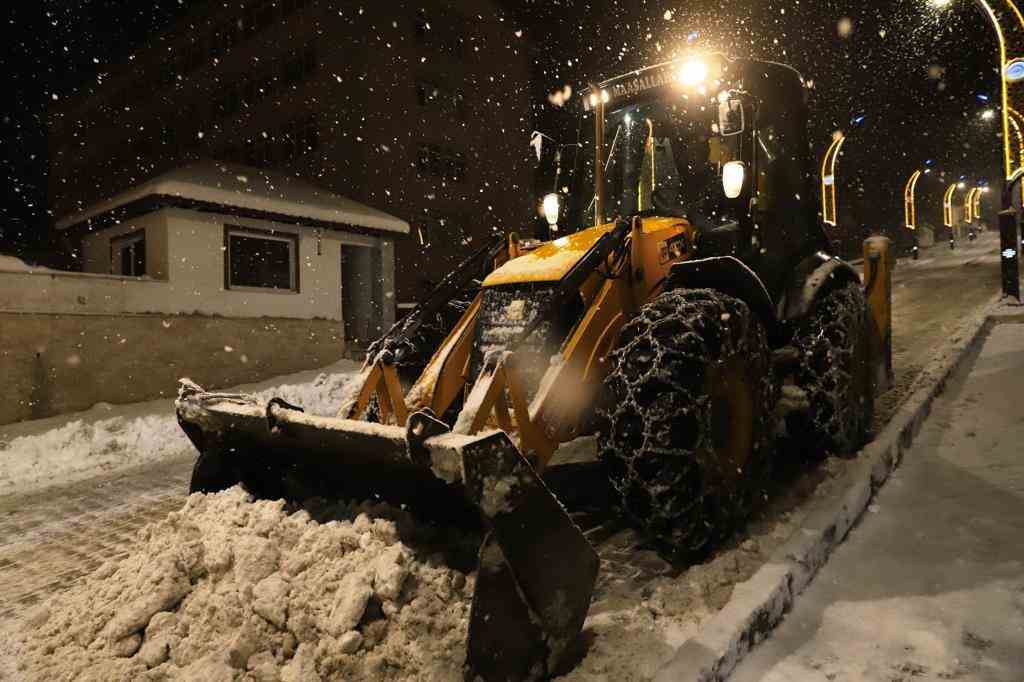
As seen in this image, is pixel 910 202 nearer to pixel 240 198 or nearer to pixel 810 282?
pixel 240 198

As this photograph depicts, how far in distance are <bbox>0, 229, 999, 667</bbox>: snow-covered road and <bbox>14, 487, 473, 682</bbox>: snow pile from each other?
2.13 feet

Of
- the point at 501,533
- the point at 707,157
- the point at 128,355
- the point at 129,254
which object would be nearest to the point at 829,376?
the point at 707,157

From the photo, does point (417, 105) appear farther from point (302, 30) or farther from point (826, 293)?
point (826, 293)

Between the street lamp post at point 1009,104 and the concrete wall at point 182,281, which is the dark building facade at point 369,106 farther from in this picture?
the street lamp post at point 1009,104

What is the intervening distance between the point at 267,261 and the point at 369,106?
414 inches

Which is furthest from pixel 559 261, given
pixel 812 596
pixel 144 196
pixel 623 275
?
pixel 144 196

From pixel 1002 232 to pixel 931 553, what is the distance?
1402cm

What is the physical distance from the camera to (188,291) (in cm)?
1248

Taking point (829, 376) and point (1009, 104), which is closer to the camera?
point (829, 376)

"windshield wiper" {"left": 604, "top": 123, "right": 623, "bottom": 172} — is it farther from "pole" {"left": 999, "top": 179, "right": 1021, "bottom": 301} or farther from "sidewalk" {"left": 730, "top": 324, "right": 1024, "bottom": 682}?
"pole" {"left": 999, "top": 179, "right": 1021, "bottom": 301}

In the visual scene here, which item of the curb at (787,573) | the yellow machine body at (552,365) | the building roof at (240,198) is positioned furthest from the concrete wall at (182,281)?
the curb at (787,573)

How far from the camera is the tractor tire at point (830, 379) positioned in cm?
449

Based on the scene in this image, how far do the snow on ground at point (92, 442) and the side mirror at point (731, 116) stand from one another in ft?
22.2

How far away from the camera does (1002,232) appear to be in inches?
556
